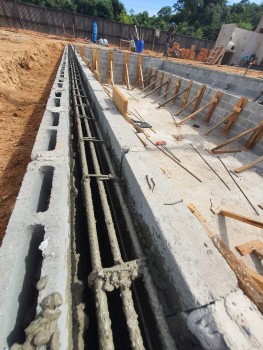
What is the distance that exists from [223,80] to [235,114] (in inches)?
311

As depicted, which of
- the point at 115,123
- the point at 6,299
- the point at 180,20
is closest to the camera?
the point at 6,299

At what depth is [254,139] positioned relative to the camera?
237 inches

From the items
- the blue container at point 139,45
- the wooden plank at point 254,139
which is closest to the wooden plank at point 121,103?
the wooden plank at point 254,139

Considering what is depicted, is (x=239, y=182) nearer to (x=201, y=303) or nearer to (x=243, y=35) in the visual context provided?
(x=201, y=303)

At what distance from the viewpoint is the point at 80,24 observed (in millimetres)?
27812

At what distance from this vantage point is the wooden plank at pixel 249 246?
317 centimetres

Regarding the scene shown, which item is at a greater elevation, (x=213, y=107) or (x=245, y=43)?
(x=245, y=43)

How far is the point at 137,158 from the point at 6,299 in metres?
1.87

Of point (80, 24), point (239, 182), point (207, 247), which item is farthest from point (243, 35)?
point (207, 247)

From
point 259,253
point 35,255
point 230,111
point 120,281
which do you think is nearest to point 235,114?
point 230,111

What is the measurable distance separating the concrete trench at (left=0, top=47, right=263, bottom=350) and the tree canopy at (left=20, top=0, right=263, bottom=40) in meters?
47.0

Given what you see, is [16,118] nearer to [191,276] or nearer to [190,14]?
[191,276]

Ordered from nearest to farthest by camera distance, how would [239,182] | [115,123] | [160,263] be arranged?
[160,263] → [115,123] → [239,182]

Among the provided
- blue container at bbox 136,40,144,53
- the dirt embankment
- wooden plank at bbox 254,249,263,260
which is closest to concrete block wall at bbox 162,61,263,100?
blue container at bbox 136,40,144,53
